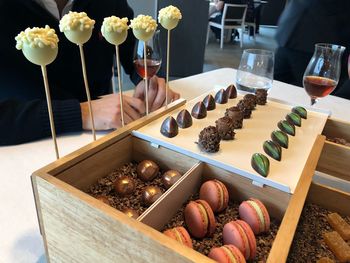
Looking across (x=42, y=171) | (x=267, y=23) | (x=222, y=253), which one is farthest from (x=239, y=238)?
(x=267, y=23)

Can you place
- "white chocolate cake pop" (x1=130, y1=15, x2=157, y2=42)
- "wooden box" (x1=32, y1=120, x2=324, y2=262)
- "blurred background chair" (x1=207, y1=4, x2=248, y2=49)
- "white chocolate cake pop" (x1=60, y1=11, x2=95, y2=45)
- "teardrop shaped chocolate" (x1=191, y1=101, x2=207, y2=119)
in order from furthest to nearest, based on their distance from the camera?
"blurred background chair" (x1=207, y1=4, x2=248, y2=49), "teardrop shaped chocolate" (x1=191, y1=101, x2=207, y2=119), "white chocolate cake pop" (x1=130, y1=15, x2=157, y2=42), "white chocolate cake pop" (x1=60, y1=11, x2=95, y2=45), "wooden box" (x1=32, y1=120, x2=324, y2=262)

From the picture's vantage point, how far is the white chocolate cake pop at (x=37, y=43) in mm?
373

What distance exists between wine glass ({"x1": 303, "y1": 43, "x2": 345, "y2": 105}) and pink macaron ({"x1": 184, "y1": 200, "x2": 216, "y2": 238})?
543mm

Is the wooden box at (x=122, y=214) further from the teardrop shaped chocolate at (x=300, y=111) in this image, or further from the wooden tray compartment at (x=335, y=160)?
the teardrop shaped chocolate at (x=300, y=111)

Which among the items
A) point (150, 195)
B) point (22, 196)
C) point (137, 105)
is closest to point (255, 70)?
point (137, 105)

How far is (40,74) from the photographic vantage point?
0.93m

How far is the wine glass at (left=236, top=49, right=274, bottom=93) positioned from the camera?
0.85m

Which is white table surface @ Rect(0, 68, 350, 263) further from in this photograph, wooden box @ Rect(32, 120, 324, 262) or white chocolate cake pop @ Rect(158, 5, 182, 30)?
white chocolate cake pop @ Rect(158, 5, 182, 30)

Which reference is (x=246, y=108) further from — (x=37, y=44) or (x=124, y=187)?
(x=37, y=44)

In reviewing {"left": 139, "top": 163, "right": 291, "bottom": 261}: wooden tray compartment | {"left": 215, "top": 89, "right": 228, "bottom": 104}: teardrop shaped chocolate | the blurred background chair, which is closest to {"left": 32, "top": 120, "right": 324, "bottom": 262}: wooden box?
{"left": 139, "top": 163, "right": 291, "bottom": 261}: wooden tray compartment

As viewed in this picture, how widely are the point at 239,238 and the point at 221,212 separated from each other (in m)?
0.09

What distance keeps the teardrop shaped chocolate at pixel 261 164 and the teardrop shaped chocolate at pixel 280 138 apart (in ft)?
0.29

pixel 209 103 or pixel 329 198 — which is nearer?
pixel 329 198

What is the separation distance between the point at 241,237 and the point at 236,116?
0.30 metres
